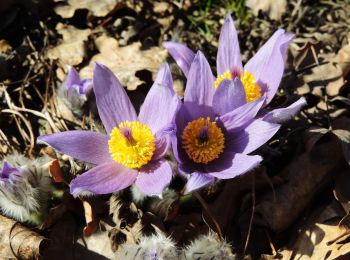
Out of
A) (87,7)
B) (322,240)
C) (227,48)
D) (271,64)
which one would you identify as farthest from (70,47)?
(322,240)

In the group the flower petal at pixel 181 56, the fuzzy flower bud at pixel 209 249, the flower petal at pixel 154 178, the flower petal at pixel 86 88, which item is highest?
the flower petal at pixel 181 56

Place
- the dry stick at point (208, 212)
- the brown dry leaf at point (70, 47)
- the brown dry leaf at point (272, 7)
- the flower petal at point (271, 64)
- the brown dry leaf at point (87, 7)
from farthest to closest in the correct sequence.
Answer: the brown dry leaf at point (272, 7)
the brown dry leaf at point (87, 7)
the brown dry leaf at point (70, 47)
the flower petal at point (271, 64)
the dry stick at point (208, 212)

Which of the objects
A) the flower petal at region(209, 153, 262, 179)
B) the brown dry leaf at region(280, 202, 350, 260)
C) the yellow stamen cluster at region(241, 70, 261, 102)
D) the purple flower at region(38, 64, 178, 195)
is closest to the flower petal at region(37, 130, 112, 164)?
the purple flower at region(38, 64, 178, 195)

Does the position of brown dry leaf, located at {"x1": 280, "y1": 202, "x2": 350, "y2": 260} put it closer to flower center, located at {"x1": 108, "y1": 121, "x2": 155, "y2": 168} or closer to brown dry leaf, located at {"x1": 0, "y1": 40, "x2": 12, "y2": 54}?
flower center, located at {"x1": 108, "y1": 121, "x2": 155, "y2": 168}

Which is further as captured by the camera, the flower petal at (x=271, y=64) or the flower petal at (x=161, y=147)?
the flower petal at (x=271, y=64)

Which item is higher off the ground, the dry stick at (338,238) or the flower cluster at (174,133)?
the flower cluster at (174,133)

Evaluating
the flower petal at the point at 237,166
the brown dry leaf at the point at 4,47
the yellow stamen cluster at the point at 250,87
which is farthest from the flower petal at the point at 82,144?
the brown dry leaf at the point at 4,47

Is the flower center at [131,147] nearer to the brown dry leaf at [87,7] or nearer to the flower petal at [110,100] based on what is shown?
the flower petal at [110,100]
